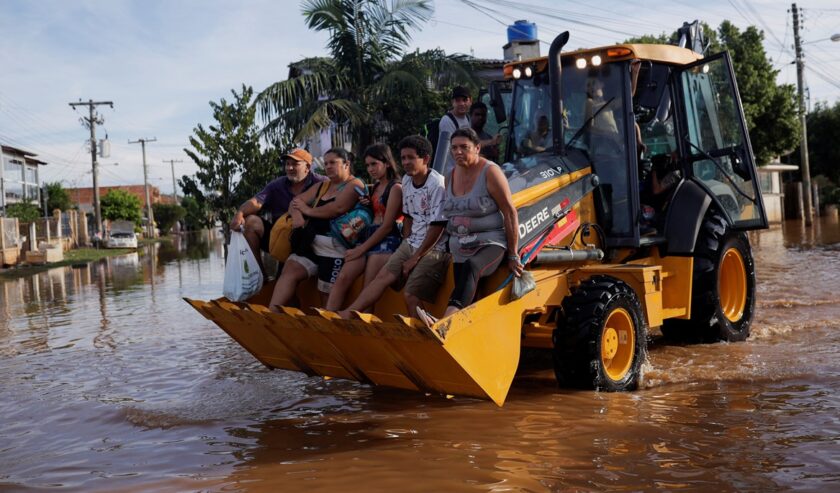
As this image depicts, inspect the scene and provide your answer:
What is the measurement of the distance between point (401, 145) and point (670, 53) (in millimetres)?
3138

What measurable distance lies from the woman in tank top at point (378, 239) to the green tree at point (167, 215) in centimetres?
8689

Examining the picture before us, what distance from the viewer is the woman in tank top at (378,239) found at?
23.6ft

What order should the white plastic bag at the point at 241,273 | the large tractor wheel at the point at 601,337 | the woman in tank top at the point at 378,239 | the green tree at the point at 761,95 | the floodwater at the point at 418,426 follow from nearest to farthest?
the floodwater at the point at 418,426
the large tractor wheel at the point at 601,337
the woman in tank top at the point at 378,239
the white plastic bag at the point at 241,273
the green tree at the point at 761,95

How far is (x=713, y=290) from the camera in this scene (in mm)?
8641

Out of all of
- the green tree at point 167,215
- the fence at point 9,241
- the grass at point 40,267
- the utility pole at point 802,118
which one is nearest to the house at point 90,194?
the green tree at point 167,215

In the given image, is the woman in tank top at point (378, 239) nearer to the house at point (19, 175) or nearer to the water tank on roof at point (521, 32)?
the water tank on roof at point (521, 32)

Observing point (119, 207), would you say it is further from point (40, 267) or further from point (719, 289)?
point (719, 289)

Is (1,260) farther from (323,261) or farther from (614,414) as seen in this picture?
(614,414)

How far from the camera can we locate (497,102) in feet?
28.1

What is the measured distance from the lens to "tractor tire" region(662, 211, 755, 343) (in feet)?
28.2

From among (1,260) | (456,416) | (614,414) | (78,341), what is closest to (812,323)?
(614,414)

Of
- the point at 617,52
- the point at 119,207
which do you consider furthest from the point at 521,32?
the point at 119,207

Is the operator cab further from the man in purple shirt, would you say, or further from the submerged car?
the submerged car

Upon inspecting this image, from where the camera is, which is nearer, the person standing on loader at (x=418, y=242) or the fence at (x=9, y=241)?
the person standing on loader at (x=418, y=242)
